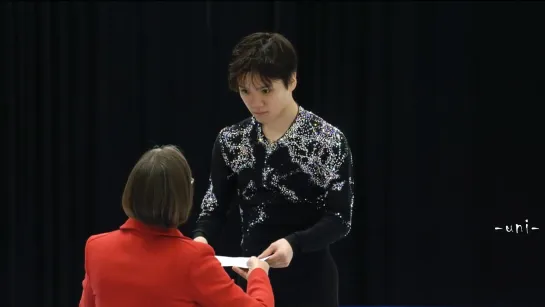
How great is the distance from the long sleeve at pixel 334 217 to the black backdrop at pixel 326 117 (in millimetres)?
2349

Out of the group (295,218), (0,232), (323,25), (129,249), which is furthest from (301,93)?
(129,249)

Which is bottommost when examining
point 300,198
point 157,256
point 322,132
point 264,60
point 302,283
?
point 302,283

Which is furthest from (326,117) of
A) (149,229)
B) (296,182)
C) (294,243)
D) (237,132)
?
(149,229)

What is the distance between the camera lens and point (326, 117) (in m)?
4.09

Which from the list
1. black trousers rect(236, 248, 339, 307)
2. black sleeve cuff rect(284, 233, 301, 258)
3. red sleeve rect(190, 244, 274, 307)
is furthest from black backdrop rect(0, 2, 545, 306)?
red sleeve rect(190, 244, 274, 307)

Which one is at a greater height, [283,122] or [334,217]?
[283,122]

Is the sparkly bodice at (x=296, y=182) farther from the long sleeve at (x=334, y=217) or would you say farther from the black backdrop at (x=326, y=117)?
the black backdrop at (x=326, y=117)

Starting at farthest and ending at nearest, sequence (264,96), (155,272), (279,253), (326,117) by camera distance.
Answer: (326,117)
(264,96)
(279,253)
(155,272)

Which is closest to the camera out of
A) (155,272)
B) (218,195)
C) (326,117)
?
(155,272)

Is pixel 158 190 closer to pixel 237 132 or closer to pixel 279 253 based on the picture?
pixel 279 253

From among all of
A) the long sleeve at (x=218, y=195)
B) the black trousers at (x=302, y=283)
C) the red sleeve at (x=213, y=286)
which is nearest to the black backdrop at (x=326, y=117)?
the long sleeve at (x=218, y=195)

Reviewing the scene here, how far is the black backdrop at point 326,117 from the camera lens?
158 inches

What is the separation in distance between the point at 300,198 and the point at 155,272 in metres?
0.47

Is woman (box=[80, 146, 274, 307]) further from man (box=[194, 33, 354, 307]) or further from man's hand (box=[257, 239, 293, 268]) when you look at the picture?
man (box=[194, 33, 354, 307])
